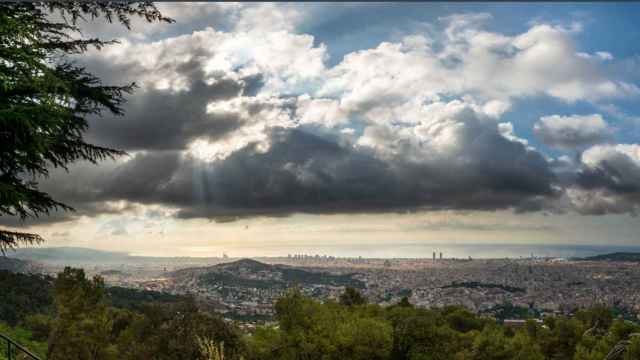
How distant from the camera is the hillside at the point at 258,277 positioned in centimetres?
16200

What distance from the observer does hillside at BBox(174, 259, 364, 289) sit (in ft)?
531

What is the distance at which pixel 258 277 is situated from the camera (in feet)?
563

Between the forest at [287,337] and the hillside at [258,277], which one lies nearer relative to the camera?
the forest at [287,337]

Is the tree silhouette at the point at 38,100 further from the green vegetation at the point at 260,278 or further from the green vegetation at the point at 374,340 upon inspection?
the green vegetation at the point at 260,278

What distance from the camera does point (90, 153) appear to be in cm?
1077

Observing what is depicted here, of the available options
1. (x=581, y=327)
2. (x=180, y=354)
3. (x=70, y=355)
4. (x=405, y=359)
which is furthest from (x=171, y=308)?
(x=581, y=327)

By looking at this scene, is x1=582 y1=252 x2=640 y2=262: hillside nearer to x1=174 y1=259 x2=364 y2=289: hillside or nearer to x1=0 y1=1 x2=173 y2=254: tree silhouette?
x1=174 y1=259 x2=364 y2=289: hillside

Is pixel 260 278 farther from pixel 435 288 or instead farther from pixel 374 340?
pixel 374 340

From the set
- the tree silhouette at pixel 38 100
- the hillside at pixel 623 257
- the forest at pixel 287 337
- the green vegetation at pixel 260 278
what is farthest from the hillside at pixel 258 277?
the tree silhouette at pixel 38 100

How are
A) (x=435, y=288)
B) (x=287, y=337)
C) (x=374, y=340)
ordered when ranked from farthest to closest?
(x=435, y=288) < (x=287, y=337) < (x=374, y=340)

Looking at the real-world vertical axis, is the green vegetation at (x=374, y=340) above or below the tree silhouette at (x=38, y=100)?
below

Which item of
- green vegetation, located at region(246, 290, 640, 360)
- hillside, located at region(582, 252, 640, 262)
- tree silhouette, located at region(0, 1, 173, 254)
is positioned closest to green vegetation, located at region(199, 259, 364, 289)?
hillside, located at region(582, 252, 640, 262)

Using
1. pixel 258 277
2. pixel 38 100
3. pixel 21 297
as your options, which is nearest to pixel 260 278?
pixel 258 277

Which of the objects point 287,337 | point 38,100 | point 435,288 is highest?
point 38,100
